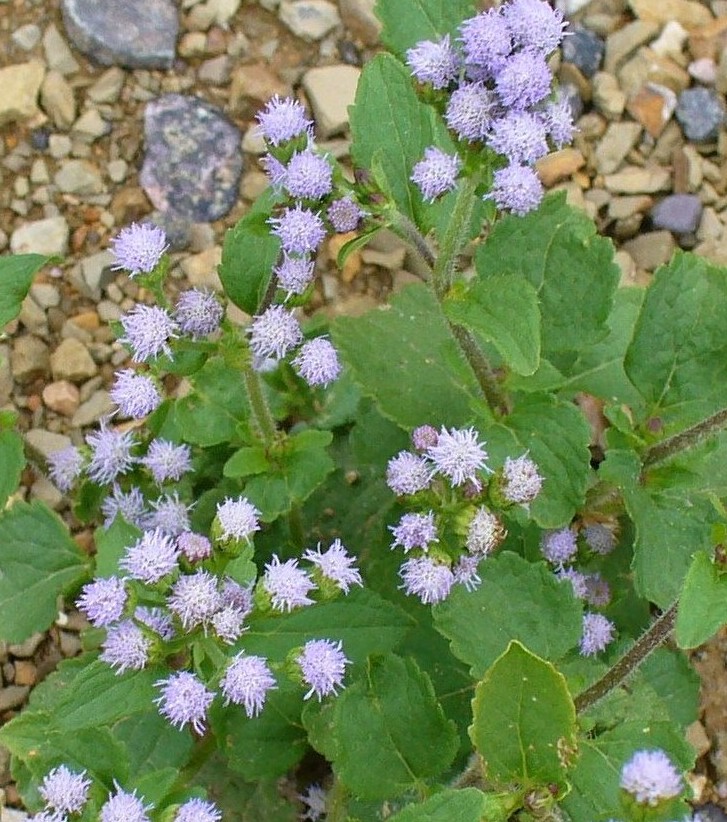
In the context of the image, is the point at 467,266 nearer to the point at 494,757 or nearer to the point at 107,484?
the point at 107,484

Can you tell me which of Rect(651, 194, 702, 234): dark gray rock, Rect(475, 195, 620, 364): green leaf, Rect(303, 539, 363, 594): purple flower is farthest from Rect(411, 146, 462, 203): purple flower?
Rect(651, 194, 702, 234): dark gray rock

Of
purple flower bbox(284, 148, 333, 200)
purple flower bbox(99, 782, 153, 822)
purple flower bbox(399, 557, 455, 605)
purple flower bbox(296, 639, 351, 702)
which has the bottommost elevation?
purple flower bbox(99, 782, 153, 822)

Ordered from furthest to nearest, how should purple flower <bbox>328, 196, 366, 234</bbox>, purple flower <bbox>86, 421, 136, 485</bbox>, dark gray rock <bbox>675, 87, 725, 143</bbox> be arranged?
dark gray rock <bbox>675, 87, 725, 143</bbox>, purple flower <bbox>86, 421, 136, 485</bbox>, purple flower <bbox>328, 196, 366, 234</bbox>

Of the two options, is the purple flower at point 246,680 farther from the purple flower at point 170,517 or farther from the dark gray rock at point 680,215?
the dark gray rock at point 680,215

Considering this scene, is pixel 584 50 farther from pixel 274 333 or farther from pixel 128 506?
pixel 128 506

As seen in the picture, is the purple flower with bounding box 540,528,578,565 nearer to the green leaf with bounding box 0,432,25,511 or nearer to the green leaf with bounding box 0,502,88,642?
the green leaf with bounding box 0,502,88,642

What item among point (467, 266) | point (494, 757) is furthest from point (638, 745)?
point (467, 266)
